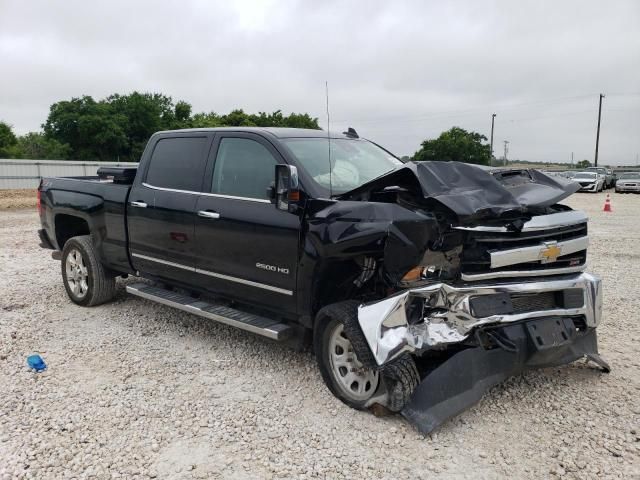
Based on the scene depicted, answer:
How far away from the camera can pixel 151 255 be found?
5227 mm

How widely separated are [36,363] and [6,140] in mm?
50601

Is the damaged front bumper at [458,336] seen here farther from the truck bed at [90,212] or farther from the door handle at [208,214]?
the truck bed at [90,212]

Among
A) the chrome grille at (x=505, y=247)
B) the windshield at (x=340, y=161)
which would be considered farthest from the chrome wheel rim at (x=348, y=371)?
the windshield at (x=340, y=161)

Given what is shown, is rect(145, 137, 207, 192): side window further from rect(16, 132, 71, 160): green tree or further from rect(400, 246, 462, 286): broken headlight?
rect(16, 132, 71, 160): green tree

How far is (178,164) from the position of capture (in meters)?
5.05

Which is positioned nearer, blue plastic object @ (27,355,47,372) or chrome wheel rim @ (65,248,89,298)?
blue plastic object @ (27,355,47,372)

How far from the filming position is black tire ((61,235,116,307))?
5.93m

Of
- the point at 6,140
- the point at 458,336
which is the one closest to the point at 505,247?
the point at 458,336

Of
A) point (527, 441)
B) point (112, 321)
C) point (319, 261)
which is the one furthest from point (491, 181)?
point (112, 321)

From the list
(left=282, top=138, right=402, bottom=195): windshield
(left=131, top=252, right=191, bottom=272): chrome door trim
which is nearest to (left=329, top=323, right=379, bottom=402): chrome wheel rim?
(left=282, top=138, right=402, bottom=195): windshield

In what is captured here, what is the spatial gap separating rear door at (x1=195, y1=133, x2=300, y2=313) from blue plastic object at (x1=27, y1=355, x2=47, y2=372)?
1.43 meters

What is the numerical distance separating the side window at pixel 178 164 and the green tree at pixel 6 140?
148 feet

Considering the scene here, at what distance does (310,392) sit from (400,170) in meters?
1.73

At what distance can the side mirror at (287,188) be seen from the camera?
3740 mm
